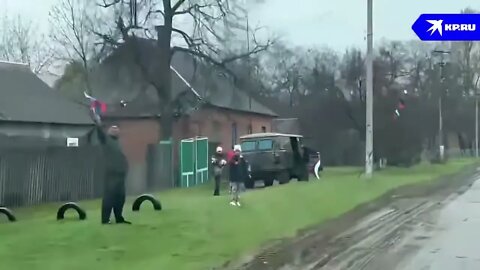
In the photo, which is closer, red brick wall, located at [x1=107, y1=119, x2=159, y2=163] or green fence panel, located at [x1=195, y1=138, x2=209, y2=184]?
green fence panel, located at [x1=195, y1=138, x2=209, y2=184]

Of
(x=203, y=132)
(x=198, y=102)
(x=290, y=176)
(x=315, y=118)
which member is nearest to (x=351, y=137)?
(x=315, y=118)

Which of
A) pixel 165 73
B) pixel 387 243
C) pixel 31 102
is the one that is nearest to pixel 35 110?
pixel 31 102

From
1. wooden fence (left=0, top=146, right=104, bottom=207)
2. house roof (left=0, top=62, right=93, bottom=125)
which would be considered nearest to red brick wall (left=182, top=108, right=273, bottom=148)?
house roof (left=0, top=62, right=93, bottom=125)

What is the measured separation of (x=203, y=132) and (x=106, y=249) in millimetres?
41753

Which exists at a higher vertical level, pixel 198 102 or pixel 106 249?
pixel 198 102

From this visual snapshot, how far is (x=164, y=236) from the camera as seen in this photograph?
45.4ft

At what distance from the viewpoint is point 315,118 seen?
205 feet

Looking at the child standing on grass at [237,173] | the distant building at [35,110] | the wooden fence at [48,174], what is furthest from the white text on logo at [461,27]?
the distant building at [35,110]

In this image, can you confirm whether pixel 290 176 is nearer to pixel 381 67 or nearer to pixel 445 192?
pixel 445 192

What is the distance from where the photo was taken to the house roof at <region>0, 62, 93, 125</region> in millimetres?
37312

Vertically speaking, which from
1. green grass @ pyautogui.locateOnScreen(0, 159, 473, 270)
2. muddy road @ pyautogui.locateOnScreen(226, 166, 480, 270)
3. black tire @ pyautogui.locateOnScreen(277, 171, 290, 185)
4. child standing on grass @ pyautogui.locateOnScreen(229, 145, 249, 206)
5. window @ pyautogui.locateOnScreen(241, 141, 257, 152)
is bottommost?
muddy road @ pyautogui.locateOnScreen(226, 166, 480, 270)

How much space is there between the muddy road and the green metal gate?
1489cm

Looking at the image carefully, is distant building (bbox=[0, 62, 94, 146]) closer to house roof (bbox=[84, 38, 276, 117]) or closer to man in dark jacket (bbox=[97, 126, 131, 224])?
house roof (bbox=[84, 38, 276, 117])

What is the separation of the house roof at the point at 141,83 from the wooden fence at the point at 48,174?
9465 millimetres
